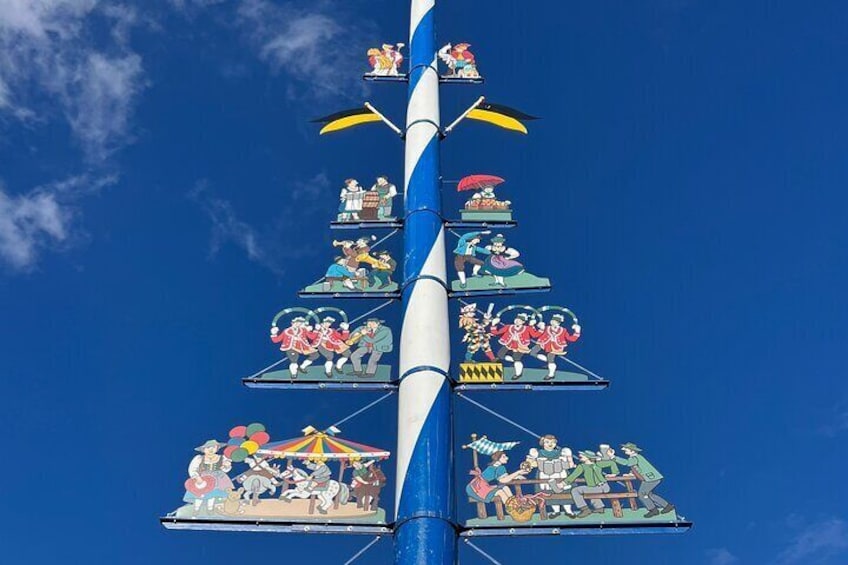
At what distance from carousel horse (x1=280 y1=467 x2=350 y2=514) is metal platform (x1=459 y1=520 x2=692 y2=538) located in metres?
1.35

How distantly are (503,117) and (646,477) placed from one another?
25.1 feet

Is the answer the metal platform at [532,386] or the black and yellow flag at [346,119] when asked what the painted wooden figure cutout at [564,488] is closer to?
the metal platform at [532,386]

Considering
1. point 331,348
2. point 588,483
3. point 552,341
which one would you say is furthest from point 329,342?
point 588,483

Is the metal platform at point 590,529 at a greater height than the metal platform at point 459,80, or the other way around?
the metal platform at point 459,80

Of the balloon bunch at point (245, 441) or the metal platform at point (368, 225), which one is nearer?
the balloon bunch at point (245, 441)

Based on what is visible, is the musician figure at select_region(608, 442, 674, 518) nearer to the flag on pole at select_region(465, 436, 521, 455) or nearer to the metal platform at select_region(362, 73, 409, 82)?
the flag on pole at select_region(465, 436, 521, 455)

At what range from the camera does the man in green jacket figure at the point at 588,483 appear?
30.3 feet

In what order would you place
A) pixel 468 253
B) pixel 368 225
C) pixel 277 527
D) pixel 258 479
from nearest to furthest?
pixel 277 527
pixel 258 479
pixel 468 253
pixel 368 225

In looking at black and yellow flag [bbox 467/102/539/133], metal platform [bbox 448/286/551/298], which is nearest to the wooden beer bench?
metal platform [bbox 448/286/551/298]

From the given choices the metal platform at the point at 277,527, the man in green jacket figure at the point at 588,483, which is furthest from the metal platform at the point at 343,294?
the metal platform at the point at 277,527

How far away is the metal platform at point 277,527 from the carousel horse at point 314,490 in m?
0.24

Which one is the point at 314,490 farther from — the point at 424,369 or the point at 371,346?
the point at 371,346

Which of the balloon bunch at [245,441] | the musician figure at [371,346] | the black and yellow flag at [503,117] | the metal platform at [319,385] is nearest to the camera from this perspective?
the balloon bunch at [245,441]

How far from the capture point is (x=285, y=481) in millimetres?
9555
